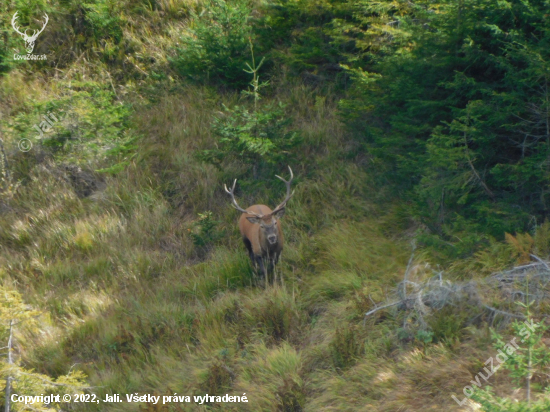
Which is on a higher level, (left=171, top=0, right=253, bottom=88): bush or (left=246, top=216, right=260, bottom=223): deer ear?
(left=171, top=0, right=253, bottom=88): bush

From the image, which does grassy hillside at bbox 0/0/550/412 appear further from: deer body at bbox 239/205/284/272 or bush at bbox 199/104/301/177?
deer body at bbox 239/205/284/272

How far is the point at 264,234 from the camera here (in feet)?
27.4

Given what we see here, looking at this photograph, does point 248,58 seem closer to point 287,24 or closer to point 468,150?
point 287,24

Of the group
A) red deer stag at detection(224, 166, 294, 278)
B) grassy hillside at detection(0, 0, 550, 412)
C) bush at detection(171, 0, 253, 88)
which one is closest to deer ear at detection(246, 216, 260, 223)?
red deer stag at detection(224, 166, 294, 278)

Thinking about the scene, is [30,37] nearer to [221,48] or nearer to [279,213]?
[221,48]

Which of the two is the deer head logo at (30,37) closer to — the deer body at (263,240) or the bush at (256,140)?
the bush at (256,140)

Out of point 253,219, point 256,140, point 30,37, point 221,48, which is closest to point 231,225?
point 256,140

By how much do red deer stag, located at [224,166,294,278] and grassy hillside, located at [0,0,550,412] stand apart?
0.77ft

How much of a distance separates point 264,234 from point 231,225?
1.77m

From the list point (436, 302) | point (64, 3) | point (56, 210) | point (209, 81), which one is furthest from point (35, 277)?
point (64, 3)

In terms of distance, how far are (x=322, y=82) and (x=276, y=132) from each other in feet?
7.11

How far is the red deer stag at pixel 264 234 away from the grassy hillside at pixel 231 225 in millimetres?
234

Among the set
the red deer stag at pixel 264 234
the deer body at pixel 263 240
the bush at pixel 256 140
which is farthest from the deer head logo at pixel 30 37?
the deer body at pixel 263 240

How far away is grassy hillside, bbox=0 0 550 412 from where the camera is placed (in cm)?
616
